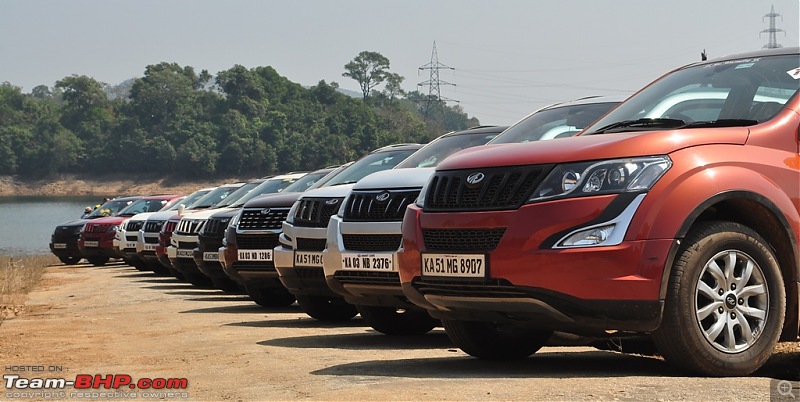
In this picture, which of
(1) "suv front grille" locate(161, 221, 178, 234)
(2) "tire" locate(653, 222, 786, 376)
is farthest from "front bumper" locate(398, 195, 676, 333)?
(1) "suv front grille" locate(161, 221, 178, 234)

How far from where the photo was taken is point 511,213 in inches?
278

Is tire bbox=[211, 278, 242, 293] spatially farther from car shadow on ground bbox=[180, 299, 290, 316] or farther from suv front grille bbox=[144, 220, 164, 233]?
suv front grille bbox=[144, 220, 164, 233]

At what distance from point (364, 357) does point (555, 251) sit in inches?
91.7

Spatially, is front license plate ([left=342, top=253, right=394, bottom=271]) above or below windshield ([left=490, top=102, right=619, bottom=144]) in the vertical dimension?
below

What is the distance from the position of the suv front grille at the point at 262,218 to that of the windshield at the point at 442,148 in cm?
217

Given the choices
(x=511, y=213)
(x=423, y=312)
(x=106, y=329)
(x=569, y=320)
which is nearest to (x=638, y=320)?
(x=569, y=320)

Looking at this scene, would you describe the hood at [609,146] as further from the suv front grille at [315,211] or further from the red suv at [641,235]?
the suv front grille at [315,211]

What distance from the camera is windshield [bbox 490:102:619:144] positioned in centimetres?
1020

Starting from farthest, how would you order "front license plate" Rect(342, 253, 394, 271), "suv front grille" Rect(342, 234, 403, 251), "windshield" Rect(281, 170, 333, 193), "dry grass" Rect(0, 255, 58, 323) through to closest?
"dry grass" Rect(0, 255, 58, 323)
"windshield" Rect(281, 170, 333, 193)
"suv front grille" Rect(342, 234, 403, 251)
"front license plate" Rect(342, 253, 394, 271)

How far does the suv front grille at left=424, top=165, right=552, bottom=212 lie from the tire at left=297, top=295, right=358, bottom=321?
4785 millimetres

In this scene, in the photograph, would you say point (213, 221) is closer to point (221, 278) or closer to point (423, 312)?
point (221, 278)

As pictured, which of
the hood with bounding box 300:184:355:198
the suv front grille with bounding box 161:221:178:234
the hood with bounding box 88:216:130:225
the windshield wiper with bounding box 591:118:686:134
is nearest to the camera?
the windshield wiper with bounding box 591:118:686:134

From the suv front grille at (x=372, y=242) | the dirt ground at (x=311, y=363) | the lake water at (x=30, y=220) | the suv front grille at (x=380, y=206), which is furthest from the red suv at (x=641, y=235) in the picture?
the lake water at (x=30, y=220)

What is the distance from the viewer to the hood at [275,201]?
13.5 metres
